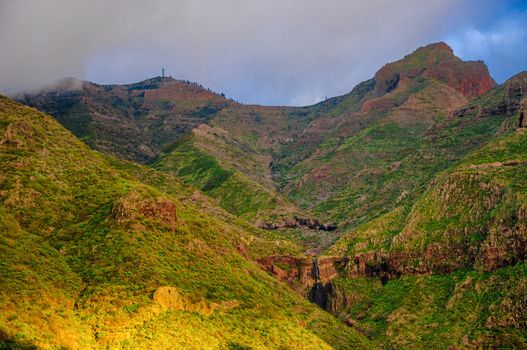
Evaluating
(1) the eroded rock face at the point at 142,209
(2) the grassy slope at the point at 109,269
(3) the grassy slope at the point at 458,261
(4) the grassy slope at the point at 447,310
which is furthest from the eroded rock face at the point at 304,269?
(1) the eroded rock face at the point at 142,209

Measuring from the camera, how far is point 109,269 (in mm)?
84812

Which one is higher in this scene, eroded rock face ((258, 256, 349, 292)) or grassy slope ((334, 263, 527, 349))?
eroded rock face ((258, 256, 349, 292))

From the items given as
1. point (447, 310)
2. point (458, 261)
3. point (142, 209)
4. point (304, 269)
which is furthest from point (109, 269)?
point (458, 261)

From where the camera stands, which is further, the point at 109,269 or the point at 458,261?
the point at 458,261

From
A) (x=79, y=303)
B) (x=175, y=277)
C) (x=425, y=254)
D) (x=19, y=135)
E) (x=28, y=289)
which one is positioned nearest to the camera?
(x=28, y=289)

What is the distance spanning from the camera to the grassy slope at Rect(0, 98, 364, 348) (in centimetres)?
7175

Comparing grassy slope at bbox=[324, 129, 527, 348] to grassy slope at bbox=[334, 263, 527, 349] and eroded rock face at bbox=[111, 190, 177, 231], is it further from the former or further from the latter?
eroded rock face at bbox=[111, 190, 177, 231]

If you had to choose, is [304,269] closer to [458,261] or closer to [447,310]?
[458,261]

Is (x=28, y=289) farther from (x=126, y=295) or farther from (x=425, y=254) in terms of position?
(x=425, y=254)

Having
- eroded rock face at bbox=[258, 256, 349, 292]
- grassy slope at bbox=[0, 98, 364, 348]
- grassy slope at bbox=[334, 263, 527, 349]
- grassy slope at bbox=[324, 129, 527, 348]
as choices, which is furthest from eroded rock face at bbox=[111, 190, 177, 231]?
grassy slope at bbox=[324, 129, 527, 348]

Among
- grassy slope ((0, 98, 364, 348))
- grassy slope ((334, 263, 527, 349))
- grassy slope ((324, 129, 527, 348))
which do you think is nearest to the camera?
grassy slope ((0, 98, 364, 348))

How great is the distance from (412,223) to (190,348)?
95151mm

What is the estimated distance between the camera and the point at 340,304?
150750 millimetres

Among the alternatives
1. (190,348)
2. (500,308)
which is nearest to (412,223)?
(500,308)
